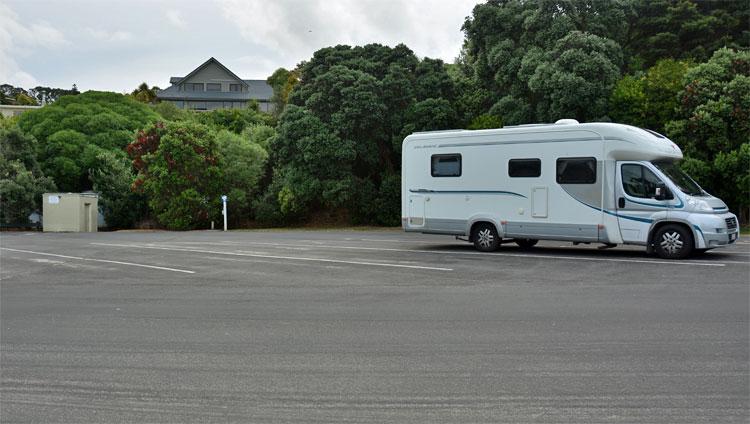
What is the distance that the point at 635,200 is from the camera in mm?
15125

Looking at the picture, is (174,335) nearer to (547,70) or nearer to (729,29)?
(547,70)

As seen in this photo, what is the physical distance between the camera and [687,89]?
1049 inches

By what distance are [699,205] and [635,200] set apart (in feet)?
4.26

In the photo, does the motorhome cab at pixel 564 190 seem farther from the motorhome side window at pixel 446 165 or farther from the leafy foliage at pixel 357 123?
the leafy foliage at pixel 357 123

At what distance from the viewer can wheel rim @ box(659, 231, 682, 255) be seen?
14.8 metres

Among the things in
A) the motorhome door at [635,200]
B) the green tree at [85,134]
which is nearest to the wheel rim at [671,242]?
the motorhome door at [635,200]

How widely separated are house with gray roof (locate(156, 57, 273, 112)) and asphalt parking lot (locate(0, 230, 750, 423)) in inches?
2879

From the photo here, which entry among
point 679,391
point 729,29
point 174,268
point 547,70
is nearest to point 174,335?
point 679,391

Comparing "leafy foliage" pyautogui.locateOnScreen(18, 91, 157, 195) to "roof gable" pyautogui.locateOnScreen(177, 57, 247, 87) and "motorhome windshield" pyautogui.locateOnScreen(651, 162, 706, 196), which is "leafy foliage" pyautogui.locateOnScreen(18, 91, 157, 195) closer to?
→ "roof gable" pyautogui.locateOnScreen(177, 57, 247, 87)

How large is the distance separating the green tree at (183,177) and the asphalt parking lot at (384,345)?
2419 centimetres

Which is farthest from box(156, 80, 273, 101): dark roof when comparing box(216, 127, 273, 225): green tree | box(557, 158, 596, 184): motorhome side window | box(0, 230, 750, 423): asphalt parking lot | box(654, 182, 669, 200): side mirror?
box(654, 182, 669, 200): side mirror

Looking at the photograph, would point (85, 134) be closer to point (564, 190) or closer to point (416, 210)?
point (416, 210)

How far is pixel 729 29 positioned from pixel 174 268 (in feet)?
97.8

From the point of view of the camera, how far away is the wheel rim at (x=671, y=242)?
14.8 m
